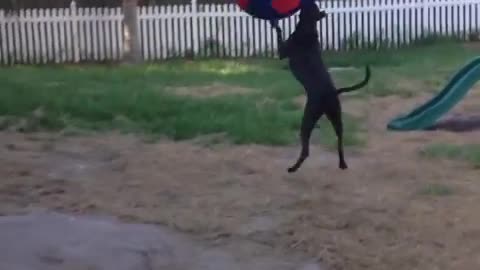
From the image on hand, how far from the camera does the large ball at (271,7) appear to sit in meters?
6.86

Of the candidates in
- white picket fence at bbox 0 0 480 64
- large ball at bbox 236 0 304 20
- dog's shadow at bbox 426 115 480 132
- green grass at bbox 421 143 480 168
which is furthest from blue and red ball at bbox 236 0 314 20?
white picket fence at bbox 0 0 480 64

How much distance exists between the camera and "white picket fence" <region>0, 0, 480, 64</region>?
63.1 ft

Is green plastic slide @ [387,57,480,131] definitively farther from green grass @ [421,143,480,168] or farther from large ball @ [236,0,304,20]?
large ball @ [236,0,304,20]

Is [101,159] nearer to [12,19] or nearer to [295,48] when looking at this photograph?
[295,48]

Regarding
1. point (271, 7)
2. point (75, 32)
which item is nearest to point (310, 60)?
point (271, 7)

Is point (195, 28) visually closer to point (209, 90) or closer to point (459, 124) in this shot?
point (209, 90)

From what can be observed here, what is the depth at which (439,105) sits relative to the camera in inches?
440

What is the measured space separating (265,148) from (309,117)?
2735 mm

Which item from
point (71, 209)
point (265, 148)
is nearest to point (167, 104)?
point (265, 148)

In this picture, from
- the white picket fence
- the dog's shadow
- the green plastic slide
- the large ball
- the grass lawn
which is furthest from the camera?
the white picket fence

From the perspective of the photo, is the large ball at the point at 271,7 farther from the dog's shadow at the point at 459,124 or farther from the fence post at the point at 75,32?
the fence post at the point at 75,32

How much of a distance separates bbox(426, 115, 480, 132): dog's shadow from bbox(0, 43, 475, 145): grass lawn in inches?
33.8

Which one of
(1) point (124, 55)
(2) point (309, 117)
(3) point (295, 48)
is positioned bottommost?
(1) point (124, 55)

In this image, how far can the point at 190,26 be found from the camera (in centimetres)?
1959
